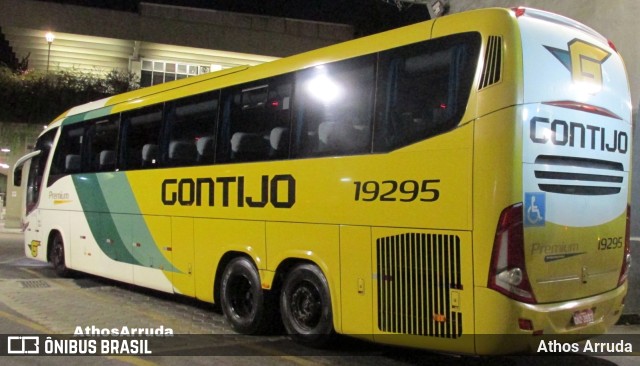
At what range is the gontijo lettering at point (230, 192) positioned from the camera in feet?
21.3

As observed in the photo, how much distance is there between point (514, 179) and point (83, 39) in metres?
25.5

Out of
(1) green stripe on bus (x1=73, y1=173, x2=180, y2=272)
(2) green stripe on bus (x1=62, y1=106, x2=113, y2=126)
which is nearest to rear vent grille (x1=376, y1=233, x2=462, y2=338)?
(1) green stripe on bus (x1=73, y1=173, x2=180, y2=272)

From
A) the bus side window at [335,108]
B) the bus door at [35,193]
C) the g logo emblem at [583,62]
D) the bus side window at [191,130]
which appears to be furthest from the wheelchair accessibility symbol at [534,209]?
the bus door at [35,193]

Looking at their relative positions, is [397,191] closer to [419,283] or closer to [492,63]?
[419,283]

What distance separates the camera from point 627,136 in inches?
223

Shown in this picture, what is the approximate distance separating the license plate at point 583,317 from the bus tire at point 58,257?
31.8 ft

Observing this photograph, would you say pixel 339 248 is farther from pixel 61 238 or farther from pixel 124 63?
pixel 124 63

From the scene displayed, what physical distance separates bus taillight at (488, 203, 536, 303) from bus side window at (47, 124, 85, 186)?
858cm

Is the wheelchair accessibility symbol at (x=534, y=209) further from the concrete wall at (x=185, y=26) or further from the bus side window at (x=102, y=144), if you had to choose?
the concrete wall at (x=185, y=26)

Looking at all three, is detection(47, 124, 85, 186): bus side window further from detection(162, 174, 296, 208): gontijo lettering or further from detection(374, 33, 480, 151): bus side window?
detection(374, 33, 480, 151): bus side window

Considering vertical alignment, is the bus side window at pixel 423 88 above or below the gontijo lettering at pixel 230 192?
above

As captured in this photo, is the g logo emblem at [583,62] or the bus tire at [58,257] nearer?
the g logo emblem at [583,62]

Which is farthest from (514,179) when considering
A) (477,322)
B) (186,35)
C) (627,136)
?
(186,35)

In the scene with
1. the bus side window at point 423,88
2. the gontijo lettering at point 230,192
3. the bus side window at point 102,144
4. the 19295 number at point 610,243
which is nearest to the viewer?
the bus side window at point 423,88
